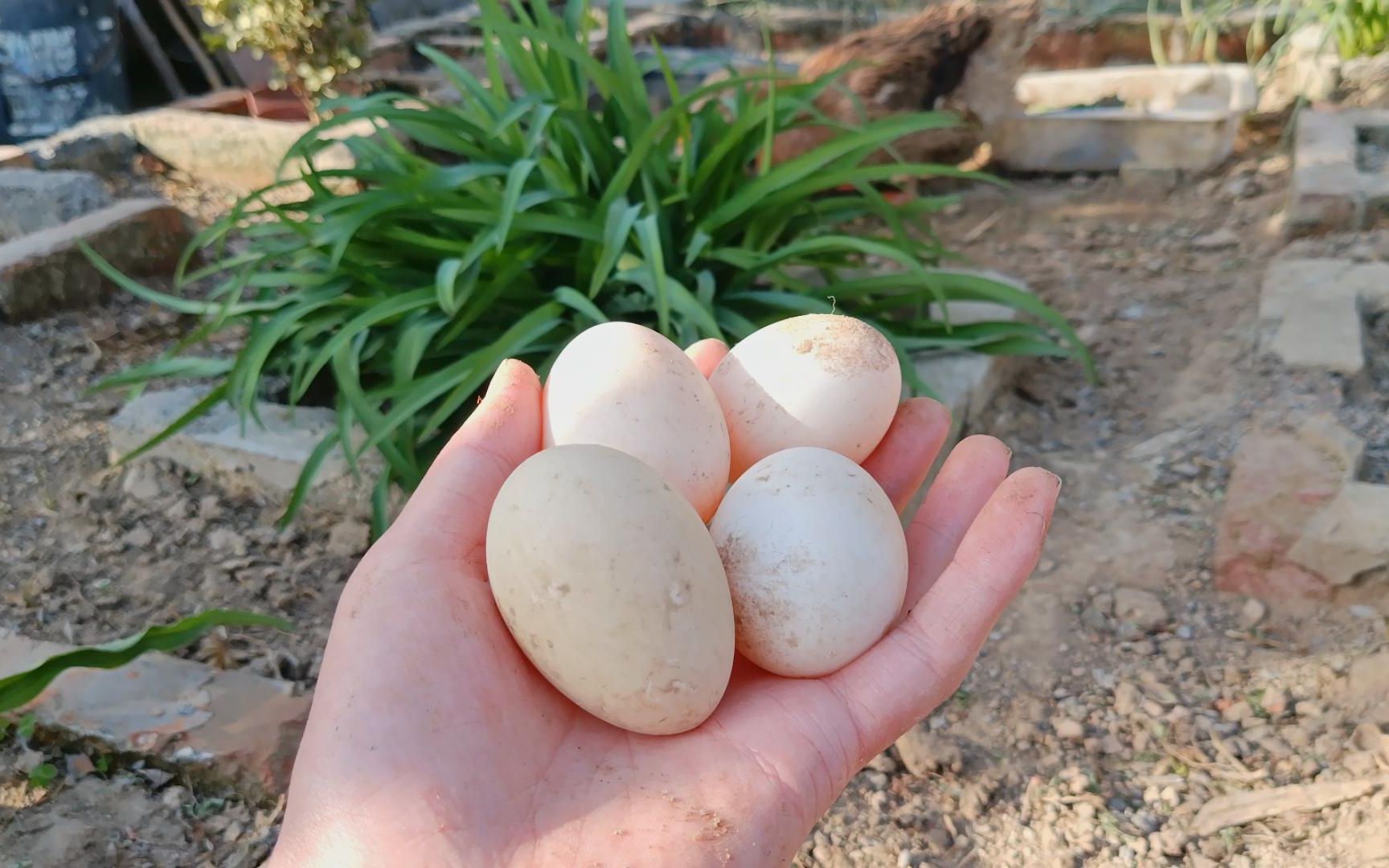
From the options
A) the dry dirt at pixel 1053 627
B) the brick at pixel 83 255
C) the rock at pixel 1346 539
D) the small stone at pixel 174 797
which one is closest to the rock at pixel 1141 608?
the dry dirt at pixel 1053 627

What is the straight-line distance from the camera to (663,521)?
104 centimetres

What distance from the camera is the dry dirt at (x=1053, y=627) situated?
4.86 feet

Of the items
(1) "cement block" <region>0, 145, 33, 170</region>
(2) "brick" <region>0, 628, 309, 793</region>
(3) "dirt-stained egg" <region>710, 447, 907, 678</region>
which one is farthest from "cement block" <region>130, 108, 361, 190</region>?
(3) "dirt-stained egg" <region>710, 447, 907, 678</region>

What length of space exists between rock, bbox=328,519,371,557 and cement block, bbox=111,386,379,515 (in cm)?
4

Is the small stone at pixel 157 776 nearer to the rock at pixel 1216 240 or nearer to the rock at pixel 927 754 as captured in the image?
the rock at pixel 927 754

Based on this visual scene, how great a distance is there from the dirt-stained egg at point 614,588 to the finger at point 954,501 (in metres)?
0.35

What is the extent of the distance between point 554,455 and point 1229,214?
316 centimetres

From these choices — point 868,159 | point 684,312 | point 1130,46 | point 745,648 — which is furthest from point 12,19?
point 1130,46

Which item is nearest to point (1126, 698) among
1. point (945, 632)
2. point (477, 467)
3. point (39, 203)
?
point (945, 632)

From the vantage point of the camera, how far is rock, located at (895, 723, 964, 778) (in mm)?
1615

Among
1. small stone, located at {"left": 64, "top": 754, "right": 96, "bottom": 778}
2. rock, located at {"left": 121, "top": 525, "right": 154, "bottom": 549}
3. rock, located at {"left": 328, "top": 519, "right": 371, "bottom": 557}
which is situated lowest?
rock, located at {"left": 328, "top": 519, "right": 371, "bottom": 557}

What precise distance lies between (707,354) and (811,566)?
1.76ft

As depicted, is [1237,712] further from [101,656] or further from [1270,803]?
[101,656]

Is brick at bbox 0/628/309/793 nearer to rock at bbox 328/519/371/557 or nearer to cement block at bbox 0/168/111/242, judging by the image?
rock at bbox 328/519/371/557
